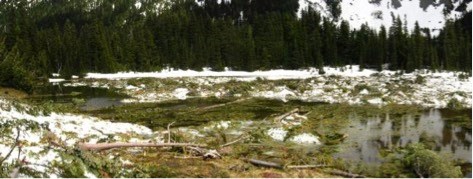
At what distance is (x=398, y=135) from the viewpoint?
80.4ft

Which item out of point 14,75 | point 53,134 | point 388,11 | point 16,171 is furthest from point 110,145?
point 388,11

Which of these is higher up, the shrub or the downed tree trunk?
the shrub

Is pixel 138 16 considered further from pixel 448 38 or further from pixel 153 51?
pixel 448 38

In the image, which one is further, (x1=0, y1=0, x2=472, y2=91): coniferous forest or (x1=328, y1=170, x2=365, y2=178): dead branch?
(x1=0, y1=0, x2=472, y2=91): coniferous forest

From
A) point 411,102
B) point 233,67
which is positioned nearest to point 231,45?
point 233,67

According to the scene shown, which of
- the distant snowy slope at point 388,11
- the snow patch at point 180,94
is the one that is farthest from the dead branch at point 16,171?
the distant snowy slope at point 388,11

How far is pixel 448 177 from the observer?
14.7m

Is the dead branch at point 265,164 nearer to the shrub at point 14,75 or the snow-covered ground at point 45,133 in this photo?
the snow-covered ground at point 45,133

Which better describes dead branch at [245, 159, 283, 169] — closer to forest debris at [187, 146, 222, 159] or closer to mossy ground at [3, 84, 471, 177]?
mossy ground at [3, 84, 471, 177]

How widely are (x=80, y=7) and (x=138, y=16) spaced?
32948 mm

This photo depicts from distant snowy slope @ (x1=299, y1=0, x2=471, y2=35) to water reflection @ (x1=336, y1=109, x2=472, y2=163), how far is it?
115 metres

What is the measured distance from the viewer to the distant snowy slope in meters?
142

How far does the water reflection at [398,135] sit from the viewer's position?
19766 millimetres

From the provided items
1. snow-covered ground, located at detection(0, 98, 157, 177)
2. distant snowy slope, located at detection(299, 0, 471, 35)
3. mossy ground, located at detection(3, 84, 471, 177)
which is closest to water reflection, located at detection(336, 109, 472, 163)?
mossy ground, located at detection(3, 84, 471, 177)
